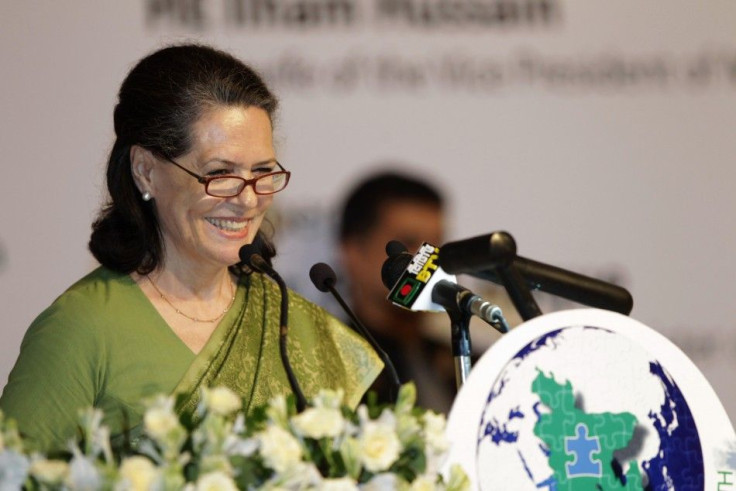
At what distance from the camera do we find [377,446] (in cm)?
97

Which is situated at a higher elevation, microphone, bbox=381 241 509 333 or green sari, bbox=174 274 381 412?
microphone, bbox=381 241 509 333

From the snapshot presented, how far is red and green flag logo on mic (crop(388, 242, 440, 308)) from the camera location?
1331mm

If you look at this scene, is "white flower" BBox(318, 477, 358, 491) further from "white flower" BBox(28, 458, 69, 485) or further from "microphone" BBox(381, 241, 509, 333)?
"microphone" BBox(381, 241, 509, 333)

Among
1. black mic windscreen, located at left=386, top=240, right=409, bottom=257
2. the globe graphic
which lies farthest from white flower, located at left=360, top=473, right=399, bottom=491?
black mic windscreen, located at left=386, top=240, right=409, bottom=257

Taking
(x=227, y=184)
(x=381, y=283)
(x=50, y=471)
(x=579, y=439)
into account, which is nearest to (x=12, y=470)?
(x=50, y=471)

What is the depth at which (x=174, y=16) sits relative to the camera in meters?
2.57

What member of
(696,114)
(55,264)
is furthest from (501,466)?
(696,114)

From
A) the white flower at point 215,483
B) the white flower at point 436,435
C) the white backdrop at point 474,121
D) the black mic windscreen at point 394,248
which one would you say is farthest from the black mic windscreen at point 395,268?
the white backdrop at point 474,121

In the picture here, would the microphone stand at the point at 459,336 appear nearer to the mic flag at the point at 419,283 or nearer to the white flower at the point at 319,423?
the mic flag at the point at 419,283

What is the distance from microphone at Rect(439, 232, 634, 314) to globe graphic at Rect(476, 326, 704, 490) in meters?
0.09

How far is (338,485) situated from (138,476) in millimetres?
169

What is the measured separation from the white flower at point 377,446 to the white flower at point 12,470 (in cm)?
29

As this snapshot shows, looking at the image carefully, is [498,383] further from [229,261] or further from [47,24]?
[47,24]

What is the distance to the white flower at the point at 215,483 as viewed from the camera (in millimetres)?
910
